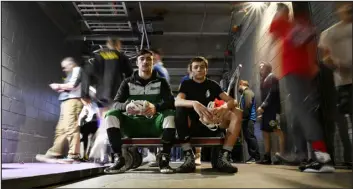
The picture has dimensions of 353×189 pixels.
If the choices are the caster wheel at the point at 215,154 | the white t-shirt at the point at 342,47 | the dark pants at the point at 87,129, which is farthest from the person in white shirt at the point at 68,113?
the white t-shirt at the point at 342,47

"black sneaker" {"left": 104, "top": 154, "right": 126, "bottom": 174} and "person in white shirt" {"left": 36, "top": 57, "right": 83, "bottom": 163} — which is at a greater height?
"person in white shirt" {"left": 36, "top": 57, "right": 83, "bottom": 163}

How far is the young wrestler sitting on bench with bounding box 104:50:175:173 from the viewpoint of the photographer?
1268 millimetres

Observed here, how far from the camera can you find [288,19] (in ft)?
3.53

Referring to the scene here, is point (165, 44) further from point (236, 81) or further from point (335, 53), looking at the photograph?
point (335, 53)

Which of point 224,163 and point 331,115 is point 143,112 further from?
point 331,115

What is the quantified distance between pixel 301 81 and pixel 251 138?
53 cm

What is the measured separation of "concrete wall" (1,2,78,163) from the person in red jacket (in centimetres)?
101

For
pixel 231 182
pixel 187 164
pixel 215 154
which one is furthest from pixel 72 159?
pixel 231 182

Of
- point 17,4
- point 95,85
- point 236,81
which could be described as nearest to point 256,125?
point 236,81

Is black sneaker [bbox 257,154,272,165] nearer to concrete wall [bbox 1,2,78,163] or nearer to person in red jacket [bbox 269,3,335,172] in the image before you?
person in red jacket [bbox 269,3,335,172]

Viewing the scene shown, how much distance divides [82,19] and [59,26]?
0.28 meters

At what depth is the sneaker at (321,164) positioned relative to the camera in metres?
1.09

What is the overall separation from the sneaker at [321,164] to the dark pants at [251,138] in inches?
14.3

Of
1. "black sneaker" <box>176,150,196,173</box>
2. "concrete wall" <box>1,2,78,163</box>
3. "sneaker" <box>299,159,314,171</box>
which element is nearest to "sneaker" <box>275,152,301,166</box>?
"sneaker" <box>299,159,314,171</box>
